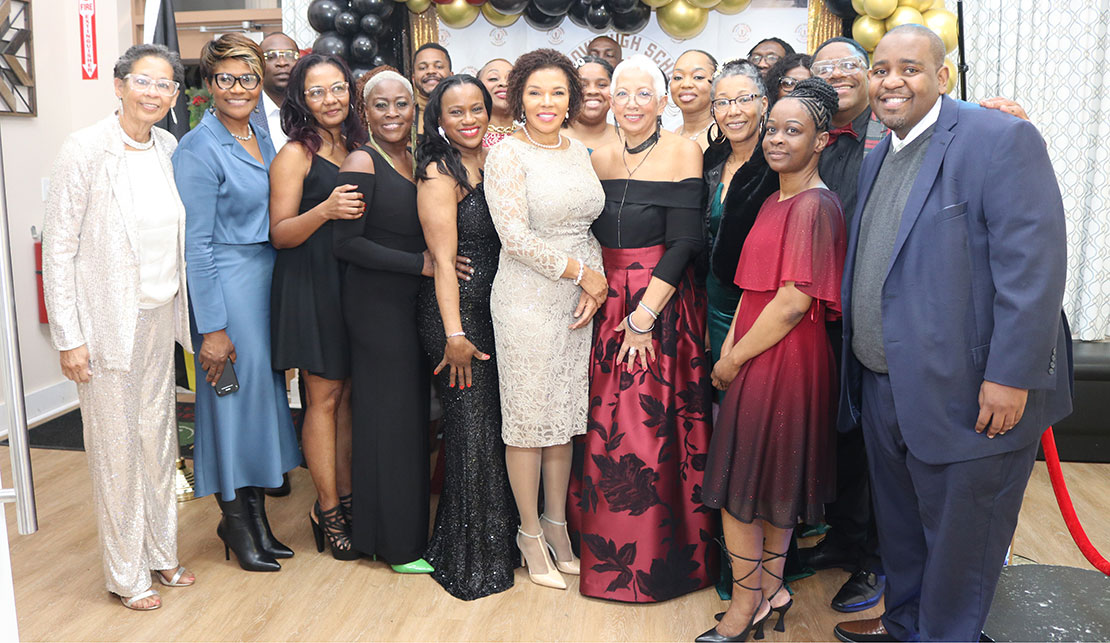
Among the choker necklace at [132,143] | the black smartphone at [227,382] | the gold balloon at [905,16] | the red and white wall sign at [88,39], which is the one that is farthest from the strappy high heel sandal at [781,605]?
the red and white wall sign at [88,39]

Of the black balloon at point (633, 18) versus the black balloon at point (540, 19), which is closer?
the black balloon at point (633, 18)

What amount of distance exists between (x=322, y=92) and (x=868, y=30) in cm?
312

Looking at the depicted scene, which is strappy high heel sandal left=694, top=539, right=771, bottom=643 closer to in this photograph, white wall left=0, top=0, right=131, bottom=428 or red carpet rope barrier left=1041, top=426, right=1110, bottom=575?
Answer: red carpet rope barrier left=1041, top=426, right=1110, bottom=575

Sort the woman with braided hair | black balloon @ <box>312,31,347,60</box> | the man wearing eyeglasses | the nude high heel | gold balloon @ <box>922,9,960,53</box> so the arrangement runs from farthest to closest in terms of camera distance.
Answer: black balloon @ <box>312,31,347,60</box>
gold balloon @ <box>922,9,960,53</box>
the man wearing eyeglasses
the nude high heel
the woman with braided hair

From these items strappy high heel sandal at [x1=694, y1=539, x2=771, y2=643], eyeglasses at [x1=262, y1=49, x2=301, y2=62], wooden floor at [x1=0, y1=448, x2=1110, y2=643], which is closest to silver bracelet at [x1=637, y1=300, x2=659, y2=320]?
strappy high heel sandal at [x1=694, y1=539, x2=771, y2=643]

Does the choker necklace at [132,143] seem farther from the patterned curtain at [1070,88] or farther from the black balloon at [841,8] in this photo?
the patterned curtain at [1070,88]

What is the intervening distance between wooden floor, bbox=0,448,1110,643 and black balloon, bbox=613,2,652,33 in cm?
343

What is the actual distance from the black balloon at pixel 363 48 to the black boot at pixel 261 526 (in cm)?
285

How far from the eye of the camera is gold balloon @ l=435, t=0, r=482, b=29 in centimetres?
527

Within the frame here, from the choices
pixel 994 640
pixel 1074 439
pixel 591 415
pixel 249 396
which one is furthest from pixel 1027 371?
pixel 1074 439

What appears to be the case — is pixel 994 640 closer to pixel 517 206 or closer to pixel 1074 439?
pixel 517 206

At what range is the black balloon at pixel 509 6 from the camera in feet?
17.1

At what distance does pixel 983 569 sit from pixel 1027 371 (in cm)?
57

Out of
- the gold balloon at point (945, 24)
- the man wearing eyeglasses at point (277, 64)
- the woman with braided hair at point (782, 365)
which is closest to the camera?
the woman with braided hair at point (782, 365)
